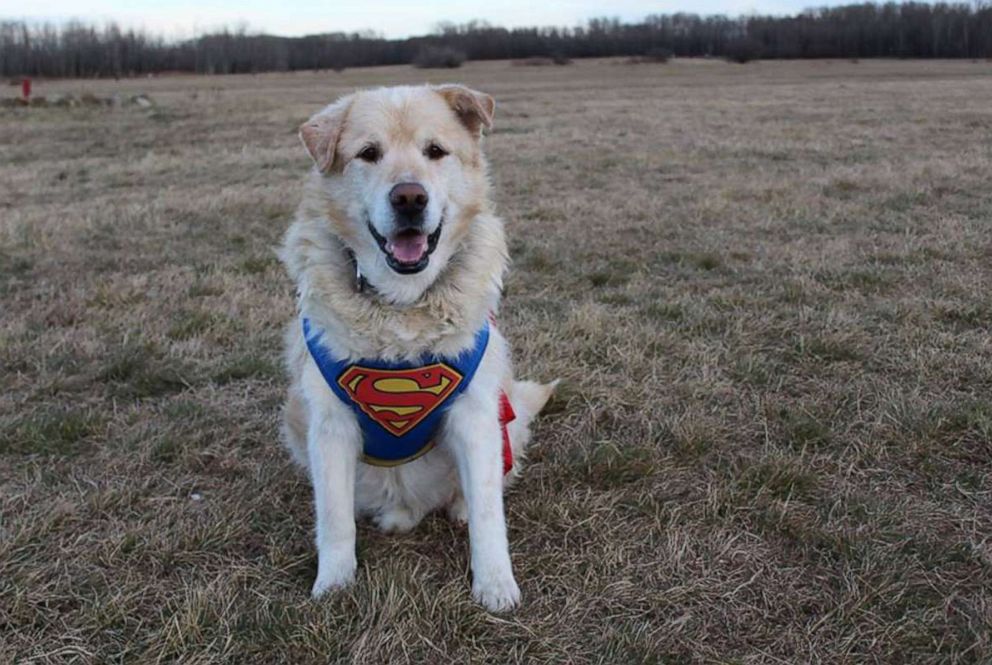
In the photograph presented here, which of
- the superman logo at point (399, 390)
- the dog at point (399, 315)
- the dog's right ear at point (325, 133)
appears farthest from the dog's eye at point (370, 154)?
the superman logo at point (399, 390)

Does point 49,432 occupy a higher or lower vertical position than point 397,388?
lower

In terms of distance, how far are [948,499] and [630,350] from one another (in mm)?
1892

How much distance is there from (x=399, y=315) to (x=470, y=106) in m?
0.86

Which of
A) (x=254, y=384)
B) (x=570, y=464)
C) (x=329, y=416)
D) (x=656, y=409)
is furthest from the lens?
A: (x=254, y=384)

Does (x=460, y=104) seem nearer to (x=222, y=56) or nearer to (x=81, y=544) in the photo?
(x=81, y=544)

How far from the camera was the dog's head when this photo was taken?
8.73 feet

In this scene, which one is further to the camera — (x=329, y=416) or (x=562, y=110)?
(x=562, y=110)

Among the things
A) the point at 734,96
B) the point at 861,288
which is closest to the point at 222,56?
the point at 734,96

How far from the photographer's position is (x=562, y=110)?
75.3 feet

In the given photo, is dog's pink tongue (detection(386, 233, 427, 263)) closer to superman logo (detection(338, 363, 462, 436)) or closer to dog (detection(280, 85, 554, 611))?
dog (detection(280, 85, 554, 611))

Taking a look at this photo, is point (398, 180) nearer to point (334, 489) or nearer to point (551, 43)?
point (334, 489)

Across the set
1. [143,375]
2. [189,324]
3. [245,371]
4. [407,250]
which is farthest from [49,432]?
[407,250]

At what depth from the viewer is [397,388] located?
103 inches

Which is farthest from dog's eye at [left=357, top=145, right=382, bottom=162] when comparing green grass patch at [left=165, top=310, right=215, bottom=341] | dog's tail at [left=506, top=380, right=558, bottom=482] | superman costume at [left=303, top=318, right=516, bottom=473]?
green grass patch at [left=165, top=310, right=215, bottom=341]
